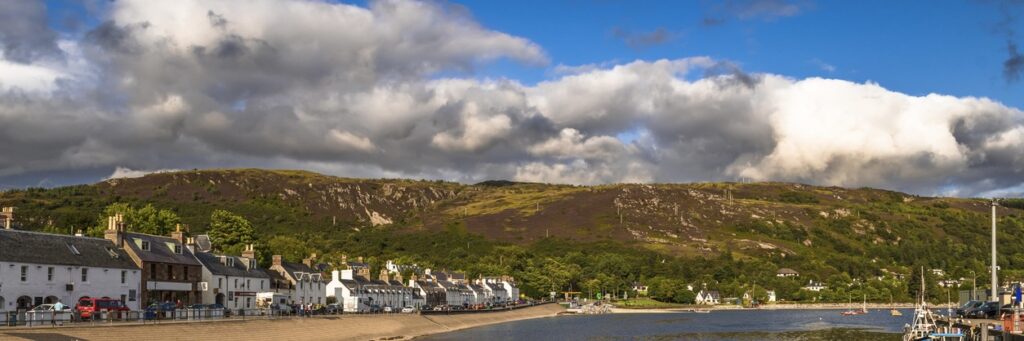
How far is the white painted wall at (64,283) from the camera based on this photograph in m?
72.3

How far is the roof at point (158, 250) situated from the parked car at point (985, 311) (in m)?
76.8

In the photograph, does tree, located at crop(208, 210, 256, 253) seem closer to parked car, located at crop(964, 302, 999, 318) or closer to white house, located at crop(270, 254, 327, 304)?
white house, located at crop(270, 254, 327, 304)

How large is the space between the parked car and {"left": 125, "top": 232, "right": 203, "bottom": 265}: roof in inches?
3024

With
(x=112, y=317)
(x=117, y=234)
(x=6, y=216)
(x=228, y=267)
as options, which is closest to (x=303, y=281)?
(x=228, y=267)

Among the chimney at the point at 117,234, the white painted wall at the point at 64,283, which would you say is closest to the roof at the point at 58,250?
the white painted wall at the point at 64,283

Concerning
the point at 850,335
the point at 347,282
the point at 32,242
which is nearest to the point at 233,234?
the point at 347,282

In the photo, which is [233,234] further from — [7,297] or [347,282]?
[7,297]

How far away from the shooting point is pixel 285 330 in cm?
8419

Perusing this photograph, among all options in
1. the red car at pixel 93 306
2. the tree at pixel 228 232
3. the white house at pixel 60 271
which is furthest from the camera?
the tree at pixel 228 232

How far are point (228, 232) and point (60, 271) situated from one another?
257 ft

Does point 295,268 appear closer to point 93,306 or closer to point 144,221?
point 144,221

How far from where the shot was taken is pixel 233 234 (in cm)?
15438

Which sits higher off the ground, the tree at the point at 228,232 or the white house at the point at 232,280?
the tree at the point at 228,232

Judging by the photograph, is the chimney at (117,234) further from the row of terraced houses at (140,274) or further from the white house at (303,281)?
the white house at (303,281)
